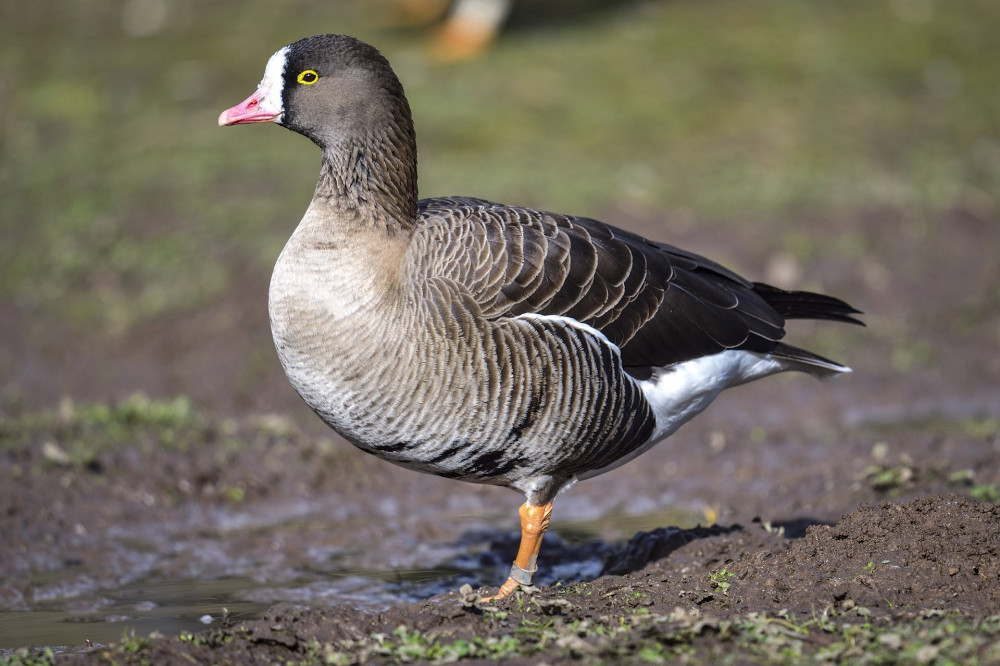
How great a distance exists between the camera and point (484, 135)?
46.2 feet

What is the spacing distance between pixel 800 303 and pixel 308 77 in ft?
10.3

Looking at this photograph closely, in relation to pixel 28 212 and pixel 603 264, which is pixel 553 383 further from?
pixel 28 212

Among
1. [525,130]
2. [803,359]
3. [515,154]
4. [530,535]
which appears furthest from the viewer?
[525,130]

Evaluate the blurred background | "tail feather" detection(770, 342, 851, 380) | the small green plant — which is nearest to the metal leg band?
the small green plant

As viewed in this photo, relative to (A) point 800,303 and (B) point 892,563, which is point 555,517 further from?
(B) point 892,563

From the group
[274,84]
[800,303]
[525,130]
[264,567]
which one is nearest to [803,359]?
[800,303]

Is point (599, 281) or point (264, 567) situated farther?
point (264, 567)

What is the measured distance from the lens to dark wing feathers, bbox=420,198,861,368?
18.3 feet

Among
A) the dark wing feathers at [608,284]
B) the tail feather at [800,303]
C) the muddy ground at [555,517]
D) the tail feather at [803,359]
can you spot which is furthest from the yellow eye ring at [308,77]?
the tail feather at [803,359]

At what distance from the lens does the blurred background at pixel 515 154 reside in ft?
35.3

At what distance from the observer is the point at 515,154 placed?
13.5 m

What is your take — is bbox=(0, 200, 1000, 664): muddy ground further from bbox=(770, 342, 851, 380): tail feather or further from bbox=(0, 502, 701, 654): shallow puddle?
bbox=(770, 342, 851, 380): tail feather

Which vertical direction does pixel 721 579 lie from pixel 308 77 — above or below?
below

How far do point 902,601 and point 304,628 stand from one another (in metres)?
2.44
